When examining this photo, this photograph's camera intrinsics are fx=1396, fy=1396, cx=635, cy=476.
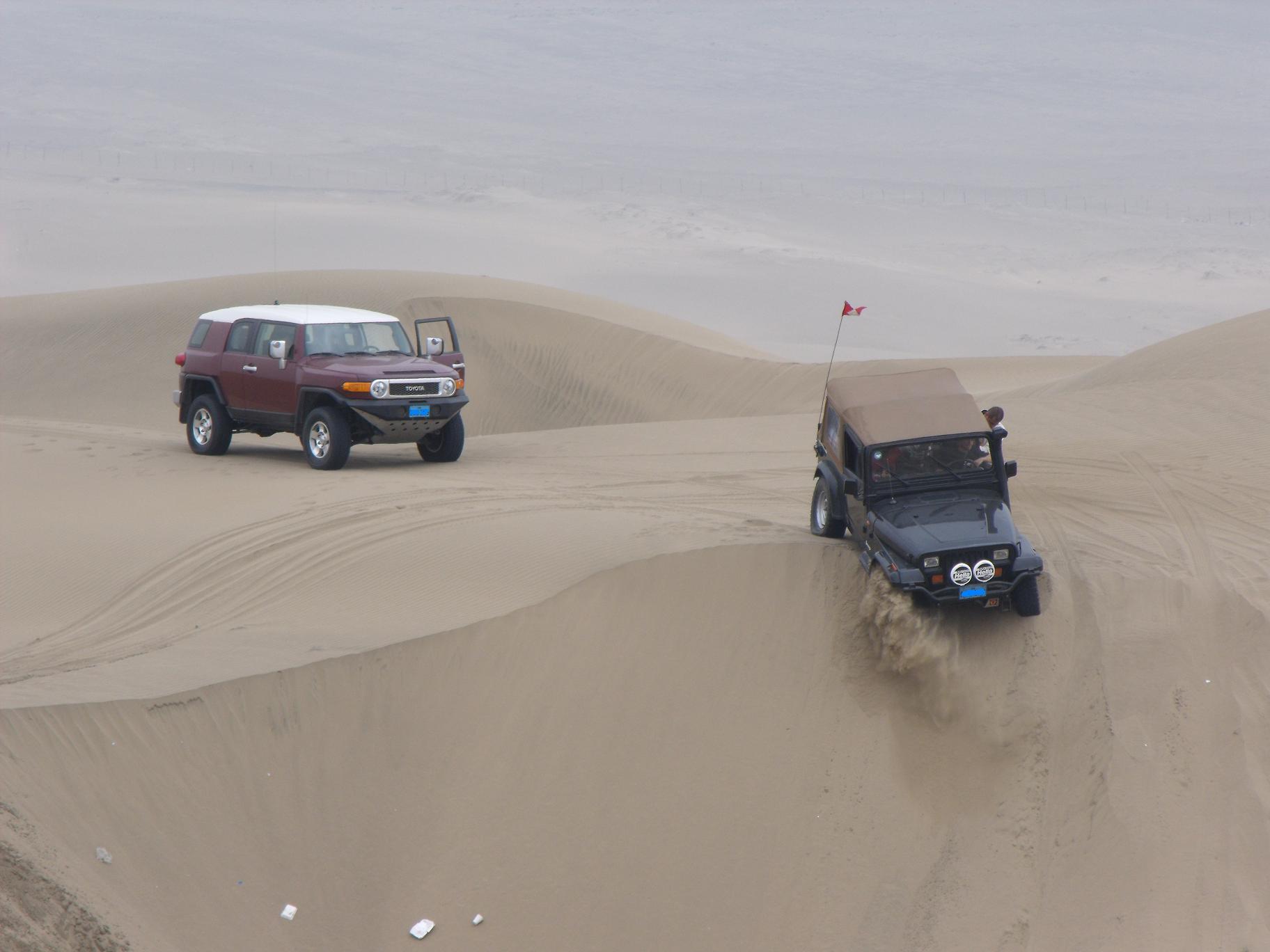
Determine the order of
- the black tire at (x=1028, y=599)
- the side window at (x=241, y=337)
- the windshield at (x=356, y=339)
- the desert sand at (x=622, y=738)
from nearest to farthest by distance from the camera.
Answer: the desert sand at (x=622, y=738)
the black tire at (x=1028, y=599)
the windshield at (x=356, y=339)
the side window at (x=241, y=337)

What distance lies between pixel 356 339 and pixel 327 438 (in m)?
1.41

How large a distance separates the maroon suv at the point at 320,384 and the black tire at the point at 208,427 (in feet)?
0.04

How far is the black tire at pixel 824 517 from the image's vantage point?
35.0 feet

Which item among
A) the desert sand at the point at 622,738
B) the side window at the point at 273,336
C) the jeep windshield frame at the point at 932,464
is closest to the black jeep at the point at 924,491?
the jeep windshield frame at the point at 932,464

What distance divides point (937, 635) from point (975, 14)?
310 ft

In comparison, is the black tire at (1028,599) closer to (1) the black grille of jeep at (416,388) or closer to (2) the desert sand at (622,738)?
(2) the desert sand at (622,738)

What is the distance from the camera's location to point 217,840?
27.8 ft

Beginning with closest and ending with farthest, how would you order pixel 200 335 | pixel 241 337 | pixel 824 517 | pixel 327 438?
pixel 824 517 < pixel 327 438 < pixel 241 337 < pixel 200 335

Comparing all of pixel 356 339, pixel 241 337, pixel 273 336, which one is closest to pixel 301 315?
pixel 273 336

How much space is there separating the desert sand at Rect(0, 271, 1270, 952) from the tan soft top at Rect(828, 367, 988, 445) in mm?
985

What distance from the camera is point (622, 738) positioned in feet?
30.6

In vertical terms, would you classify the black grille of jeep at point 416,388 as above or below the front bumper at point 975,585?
below

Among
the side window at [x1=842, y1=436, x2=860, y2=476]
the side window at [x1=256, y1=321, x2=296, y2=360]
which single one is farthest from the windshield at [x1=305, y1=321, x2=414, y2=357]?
the side window at [x1=842, y1=436, x2=860, y2=476]

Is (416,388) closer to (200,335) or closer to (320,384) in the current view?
(320,384)
